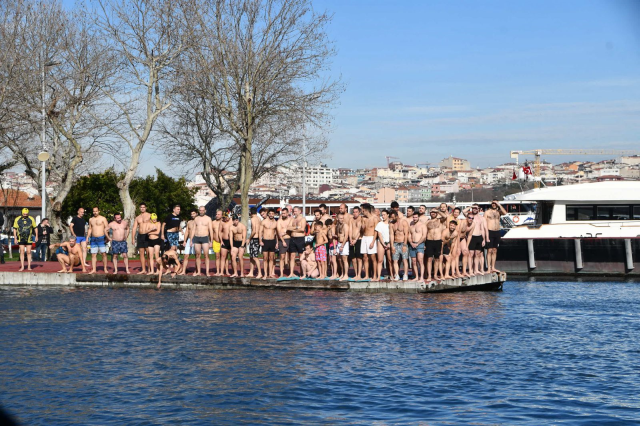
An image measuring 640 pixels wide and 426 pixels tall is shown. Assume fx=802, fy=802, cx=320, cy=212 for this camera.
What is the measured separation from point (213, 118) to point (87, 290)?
21281 millimetres

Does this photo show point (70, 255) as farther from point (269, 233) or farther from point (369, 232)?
point (369, 232)

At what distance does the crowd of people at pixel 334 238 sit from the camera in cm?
2217

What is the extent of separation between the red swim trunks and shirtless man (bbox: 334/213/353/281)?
0.38 m

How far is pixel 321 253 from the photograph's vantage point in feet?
77.0

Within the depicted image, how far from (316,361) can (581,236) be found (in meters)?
22.8

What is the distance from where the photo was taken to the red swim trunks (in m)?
23.5

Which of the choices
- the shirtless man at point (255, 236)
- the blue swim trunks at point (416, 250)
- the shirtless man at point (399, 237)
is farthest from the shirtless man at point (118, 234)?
the blue swim trunks at point (416, 250)

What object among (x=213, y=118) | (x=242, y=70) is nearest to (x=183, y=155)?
(x=213, y=118)

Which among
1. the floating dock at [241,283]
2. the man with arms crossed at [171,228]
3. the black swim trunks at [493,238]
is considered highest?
the man with arms crossed at [171,228]

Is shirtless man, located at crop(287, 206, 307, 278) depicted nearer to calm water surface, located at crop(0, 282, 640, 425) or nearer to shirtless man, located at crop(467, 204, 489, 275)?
calm water surface, located at crop(0, 282, 640, 425)

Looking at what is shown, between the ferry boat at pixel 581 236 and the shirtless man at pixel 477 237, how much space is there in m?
10.1

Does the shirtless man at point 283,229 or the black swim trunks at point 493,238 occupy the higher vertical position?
the shirtless man at point 283,229

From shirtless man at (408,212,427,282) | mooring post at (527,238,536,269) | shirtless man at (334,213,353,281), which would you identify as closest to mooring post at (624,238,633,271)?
mooring post at (527,238,536,269)

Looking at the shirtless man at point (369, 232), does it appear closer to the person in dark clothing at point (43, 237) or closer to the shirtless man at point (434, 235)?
the shirtless man at point (434, 235)
